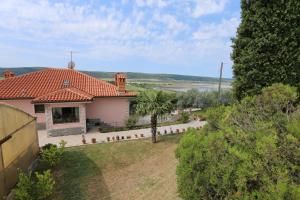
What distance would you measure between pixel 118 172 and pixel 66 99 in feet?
34.1

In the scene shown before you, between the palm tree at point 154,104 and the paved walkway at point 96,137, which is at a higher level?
the palm tree at point 154,104

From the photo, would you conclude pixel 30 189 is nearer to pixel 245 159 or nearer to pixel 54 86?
pixel 245 159

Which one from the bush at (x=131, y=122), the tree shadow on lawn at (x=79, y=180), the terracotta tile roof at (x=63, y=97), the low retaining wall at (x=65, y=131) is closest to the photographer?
the tree shadow on lawn at (x=79, y=180)

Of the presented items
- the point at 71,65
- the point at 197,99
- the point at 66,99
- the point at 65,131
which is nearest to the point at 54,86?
the point at 66,99

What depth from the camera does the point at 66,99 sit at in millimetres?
19609

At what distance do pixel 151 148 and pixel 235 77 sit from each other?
6.92 metres

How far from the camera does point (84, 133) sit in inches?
814

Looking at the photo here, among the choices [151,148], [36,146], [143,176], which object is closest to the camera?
[143,176]

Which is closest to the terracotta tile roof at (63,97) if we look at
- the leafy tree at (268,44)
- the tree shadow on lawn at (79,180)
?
the tree shadow on lawn at (79,180)

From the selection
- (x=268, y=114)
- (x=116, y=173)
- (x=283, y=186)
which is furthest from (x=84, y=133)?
A: (x=283, y=186)

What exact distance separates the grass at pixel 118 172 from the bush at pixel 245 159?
3499mm

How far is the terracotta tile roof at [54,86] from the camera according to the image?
69.2 ft

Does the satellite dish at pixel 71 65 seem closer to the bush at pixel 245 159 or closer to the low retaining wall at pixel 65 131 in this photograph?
the low retaining wall at pixel 65 131

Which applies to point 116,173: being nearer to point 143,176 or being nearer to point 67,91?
point 143,176
